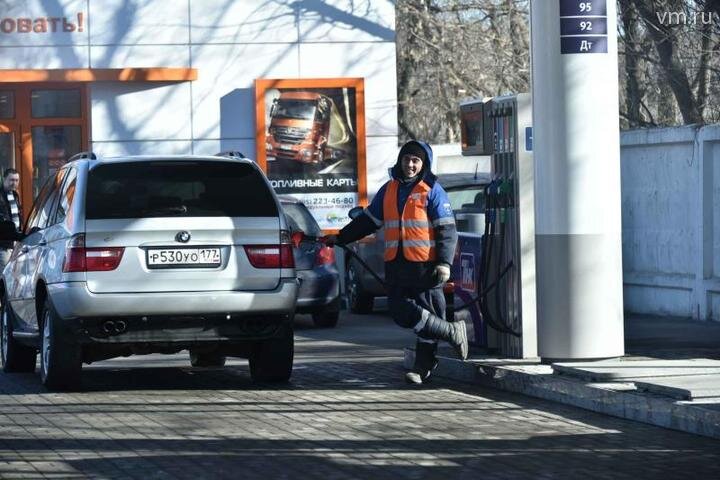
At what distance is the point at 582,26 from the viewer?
12.3 m

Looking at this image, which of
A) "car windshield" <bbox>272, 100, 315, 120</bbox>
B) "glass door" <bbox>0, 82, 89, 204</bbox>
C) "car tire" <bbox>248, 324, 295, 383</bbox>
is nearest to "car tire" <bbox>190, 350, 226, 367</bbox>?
"car tire" <bbox>248, 324, 295, 383</bbox>

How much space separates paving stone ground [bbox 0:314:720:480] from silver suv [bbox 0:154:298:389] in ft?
1.40

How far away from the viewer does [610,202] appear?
12453 mm

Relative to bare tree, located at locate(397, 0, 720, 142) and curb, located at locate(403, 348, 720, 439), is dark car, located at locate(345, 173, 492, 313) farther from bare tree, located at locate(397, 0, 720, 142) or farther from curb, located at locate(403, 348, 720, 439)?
curb, located at locate(403, 348, 720, 439)

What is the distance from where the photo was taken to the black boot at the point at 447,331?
40.8ft

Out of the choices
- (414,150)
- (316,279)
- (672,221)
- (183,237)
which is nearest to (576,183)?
(414,150)

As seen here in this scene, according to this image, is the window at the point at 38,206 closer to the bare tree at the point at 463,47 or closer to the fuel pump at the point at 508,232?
the fuel pump at the point at 508,232

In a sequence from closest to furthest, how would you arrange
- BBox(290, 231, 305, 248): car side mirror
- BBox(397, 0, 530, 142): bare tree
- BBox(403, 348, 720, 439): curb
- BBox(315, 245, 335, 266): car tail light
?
1. BBox(403, 348, 720, 439): curb
2. BBox(290, 231, 305, 248): car side mirror
3. BBox(315, 245, 335, 266): car tail light
4. BBox(397, 0, 530, 142): bare tree

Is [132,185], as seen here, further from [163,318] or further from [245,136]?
[245,136]

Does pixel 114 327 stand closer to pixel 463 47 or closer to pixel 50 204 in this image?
pixel 50 204

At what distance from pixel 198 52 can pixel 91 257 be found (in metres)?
13.0

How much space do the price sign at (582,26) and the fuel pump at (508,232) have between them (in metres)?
0.75

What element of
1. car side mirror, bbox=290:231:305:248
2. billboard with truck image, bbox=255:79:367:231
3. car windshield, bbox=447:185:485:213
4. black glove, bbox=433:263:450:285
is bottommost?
black glove, bbox=433:263:450:285

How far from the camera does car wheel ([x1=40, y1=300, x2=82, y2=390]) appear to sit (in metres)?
Result: 12.1
